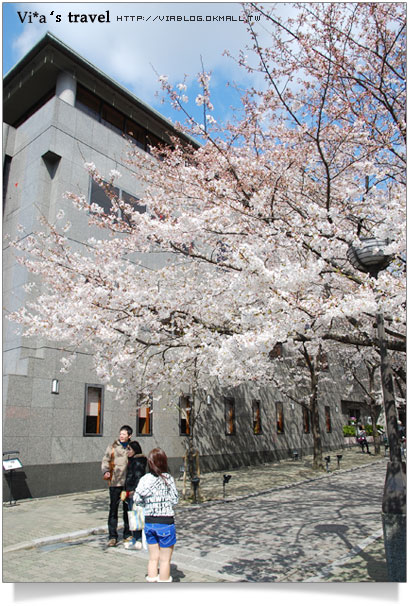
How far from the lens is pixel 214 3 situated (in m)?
6.50

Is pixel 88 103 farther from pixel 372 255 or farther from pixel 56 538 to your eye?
pixel 56 538

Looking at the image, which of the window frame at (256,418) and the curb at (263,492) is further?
the window frame at (256,418)

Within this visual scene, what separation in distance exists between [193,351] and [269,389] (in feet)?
49.0

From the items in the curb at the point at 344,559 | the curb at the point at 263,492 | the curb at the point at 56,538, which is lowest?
the curb at the point at 263,492

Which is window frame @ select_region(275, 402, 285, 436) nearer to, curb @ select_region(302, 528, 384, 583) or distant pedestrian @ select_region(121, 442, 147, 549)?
curb @ select_region(302, 528, 384, 583)

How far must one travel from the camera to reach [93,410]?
13055mm

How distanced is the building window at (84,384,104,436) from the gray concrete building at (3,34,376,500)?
1.2 inches

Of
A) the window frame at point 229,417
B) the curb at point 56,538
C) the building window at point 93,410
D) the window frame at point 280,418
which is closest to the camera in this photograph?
the curb at point 56,538

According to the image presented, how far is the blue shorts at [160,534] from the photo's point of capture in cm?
497

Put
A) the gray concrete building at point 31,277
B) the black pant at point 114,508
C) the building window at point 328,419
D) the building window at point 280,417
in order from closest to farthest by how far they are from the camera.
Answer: the black pant at point 114,508 → the gray concrete building at point 31,277 → the building window at point 280,417 → the building window at point 328,419

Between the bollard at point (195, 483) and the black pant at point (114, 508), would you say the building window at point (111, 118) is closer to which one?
the bollard at point (195, 483)

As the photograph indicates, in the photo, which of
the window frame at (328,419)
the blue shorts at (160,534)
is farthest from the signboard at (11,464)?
the window frame at (328,419)

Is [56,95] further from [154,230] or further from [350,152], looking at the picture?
[350,152]

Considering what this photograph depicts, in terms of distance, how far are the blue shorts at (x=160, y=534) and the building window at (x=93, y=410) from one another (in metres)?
8.12
